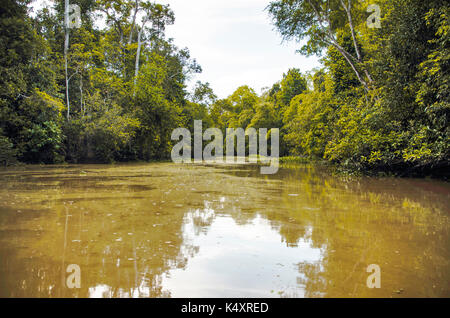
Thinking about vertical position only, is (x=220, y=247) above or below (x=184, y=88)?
below

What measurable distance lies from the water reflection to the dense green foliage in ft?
15.3

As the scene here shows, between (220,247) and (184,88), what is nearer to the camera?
(220,247)

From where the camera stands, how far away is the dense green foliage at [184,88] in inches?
347

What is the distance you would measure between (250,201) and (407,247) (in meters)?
3.13

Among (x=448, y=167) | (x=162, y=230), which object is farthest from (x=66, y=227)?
(x=448, y=167)

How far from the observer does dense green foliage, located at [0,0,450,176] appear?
8.82 meters

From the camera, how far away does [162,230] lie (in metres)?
3.69

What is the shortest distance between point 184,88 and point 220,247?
32.6 metres

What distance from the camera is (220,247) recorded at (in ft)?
10.4

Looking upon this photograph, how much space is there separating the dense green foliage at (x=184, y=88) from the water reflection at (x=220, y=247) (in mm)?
4663

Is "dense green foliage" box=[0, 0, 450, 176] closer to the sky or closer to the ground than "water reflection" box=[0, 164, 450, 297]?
closer to the sky

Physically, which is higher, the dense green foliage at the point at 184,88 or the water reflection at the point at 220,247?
the dense green foliage at the point at 184,88

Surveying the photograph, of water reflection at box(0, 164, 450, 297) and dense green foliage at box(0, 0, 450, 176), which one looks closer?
water reflection at box(0, 164, 450, 297)
